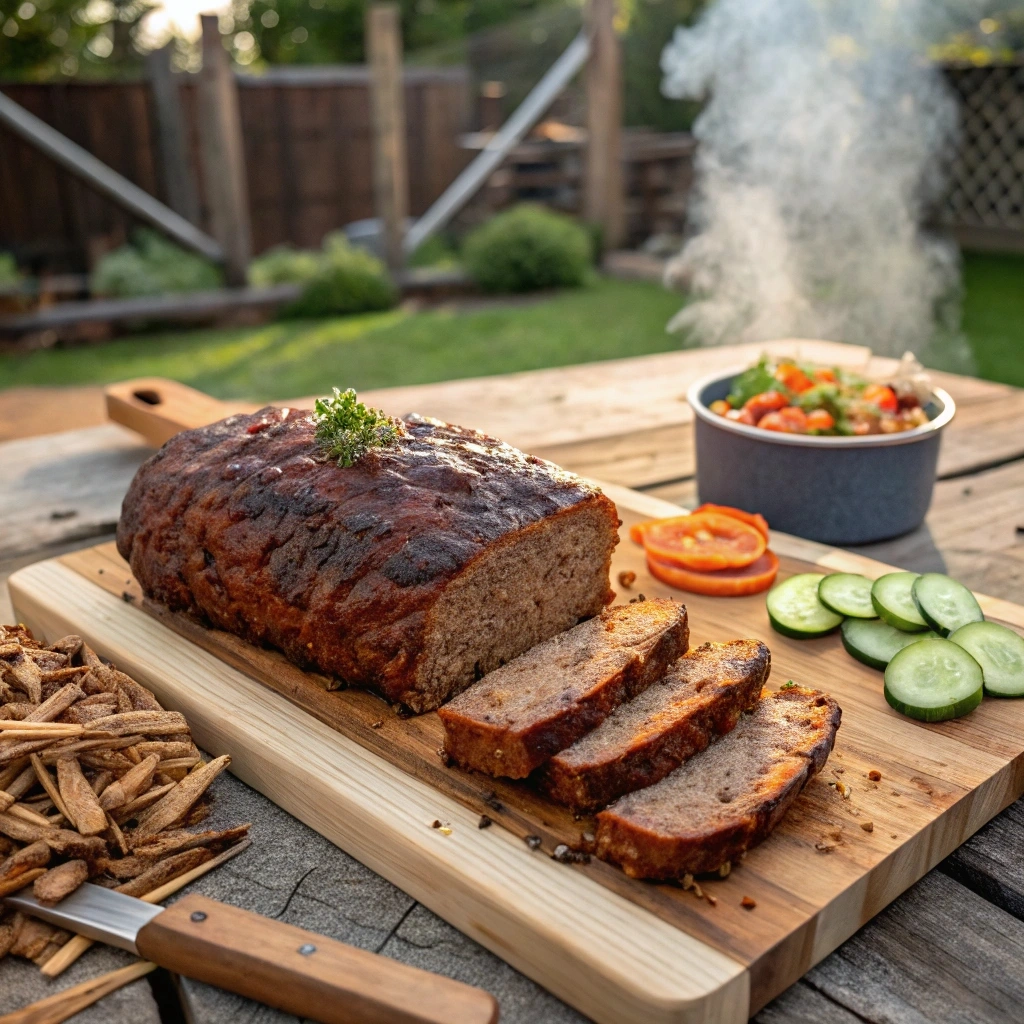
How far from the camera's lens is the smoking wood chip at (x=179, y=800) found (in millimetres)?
2248

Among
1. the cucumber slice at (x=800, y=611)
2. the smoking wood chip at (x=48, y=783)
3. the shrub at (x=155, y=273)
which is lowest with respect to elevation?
the shrub at (x=155, y=273)

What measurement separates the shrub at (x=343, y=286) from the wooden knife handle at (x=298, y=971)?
1265cm

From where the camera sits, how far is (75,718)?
244 centimetres

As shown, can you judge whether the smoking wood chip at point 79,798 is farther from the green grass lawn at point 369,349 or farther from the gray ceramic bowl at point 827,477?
the green grass lawn at point 369,349

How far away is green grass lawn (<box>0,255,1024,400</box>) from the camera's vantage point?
1102cm

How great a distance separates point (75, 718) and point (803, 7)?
1202cm

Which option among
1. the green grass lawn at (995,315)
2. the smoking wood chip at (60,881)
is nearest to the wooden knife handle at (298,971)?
the smoking wood chip at (60,881)

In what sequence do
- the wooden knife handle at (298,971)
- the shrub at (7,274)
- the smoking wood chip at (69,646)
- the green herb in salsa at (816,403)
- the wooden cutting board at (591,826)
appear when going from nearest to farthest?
1. the wooden knife handle at (298,971)
2. the wooden cutting board at (591,826)
3. the smoking wood chip at (69,646)
4. the green herb in salsa at (816,403)
5. the shrub at (7,274)

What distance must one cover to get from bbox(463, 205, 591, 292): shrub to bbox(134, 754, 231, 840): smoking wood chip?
43.2ft

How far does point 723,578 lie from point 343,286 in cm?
1157

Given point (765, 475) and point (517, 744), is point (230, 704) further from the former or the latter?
point (765, 475)

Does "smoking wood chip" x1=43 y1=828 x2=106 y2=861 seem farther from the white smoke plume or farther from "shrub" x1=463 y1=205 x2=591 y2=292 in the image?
"shrub" x1=463 y1=205 x2=591 y2=292

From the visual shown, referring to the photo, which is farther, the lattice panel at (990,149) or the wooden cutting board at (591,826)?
the lattice panel at (990,149)

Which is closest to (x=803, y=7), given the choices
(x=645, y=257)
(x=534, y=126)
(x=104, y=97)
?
(x=645, y=257)
